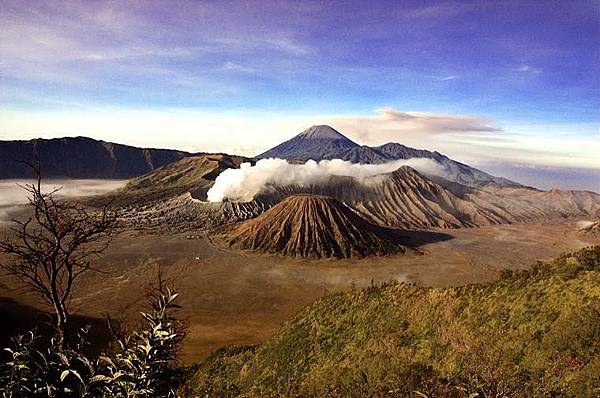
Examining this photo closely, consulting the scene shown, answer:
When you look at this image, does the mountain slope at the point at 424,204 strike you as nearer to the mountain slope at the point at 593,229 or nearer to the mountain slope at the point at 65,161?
the mountain slope at the point at 593,229

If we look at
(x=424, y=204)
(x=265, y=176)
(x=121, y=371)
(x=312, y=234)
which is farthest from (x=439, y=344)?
(x=424, y=204)

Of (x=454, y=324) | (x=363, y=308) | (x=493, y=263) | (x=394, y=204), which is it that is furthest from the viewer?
(x=394, y=204)

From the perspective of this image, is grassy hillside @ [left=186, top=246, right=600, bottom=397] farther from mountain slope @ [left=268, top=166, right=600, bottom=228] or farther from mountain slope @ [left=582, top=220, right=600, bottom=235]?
mountain slope @ [left=582, top=220, right=600, bottom=235]

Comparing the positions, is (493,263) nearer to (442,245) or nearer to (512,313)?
(442,245)

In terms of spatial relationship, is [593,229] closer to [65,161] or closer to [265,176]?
[265,176]

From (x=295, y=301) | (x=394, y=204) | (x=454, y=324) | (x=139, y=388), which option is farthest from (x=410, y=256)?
(x=139, y=388)
